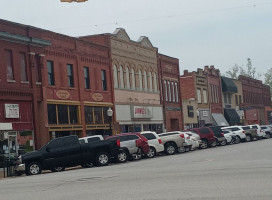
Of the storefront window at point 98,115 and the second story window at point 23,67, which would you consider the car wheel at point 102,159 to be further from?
the storefront window at point 98,115

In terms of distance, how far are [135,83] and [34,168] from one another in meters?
26.8

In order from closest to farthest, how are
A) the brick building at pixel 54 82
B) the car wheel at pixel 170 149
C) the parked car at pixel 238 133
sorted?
1. the brick building at pixel 54 82
2. the car wheel at pixel 170 149
3. the parked car at pixel 238 133

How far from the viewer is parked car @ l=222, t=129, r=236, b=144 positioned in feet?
173

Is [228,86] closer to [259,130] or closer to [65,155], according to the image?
[259,130]

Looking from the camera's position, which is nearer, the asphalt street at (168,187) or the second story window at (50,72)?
the asphalt street at (168,187)

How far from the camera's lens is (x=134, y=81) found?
176 feet

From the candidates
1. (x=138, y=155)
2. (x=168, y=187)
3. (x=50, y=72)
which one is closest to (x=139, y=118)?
(x=50, y=72)

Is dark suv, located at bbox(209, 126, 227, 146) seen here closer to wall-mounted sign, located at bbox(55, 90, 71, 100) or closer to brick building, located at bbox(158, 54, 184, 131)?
brick building, located at bbox(158, 54, 184, 131)

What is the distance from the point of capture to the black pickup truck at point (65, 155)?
1100 inches

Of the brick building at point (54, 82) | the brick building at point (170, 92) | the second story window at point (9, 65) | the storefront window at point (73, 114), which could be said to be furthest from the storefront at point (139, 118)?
the second story window at point (9, 65)

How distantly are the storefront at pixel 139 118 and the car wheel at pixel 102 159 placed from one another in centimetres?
1926

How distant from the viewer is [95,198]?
522 inches

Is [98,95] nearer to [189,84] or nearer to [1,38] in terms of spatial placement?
[1,38]

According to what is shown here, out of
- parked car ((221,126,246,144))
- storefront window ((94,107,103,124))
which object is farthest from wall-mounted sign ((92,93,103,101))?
Answer: parked car ((221,126,246,144))
